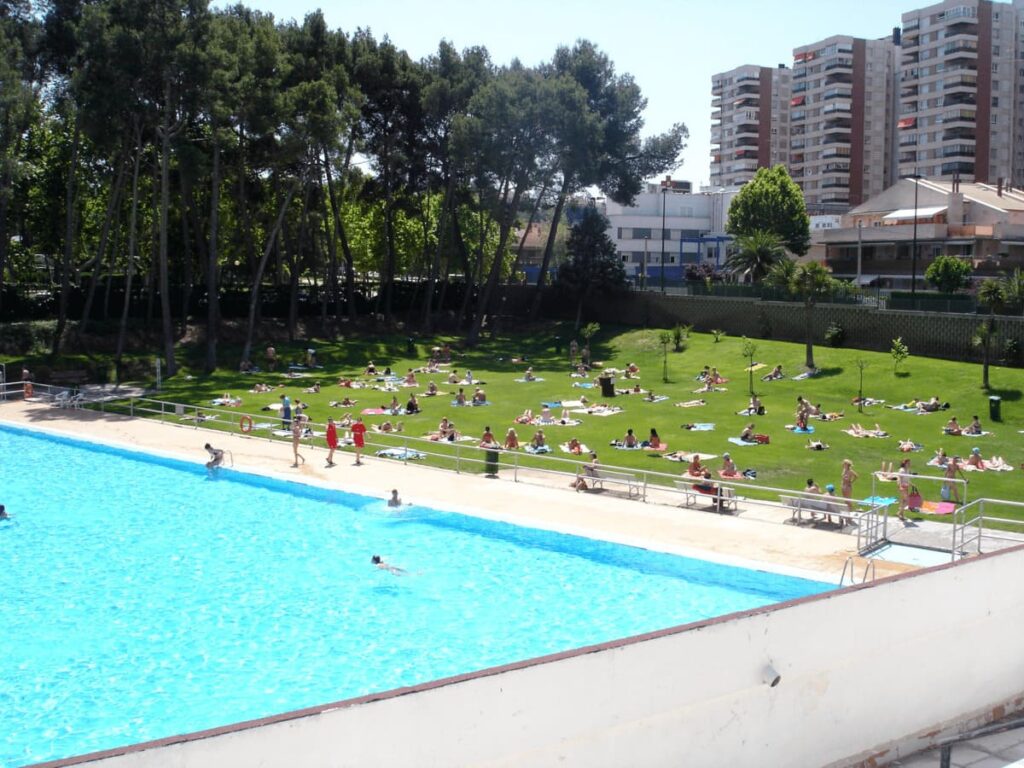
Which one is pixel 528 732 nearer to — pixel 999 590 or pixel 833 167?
pixel 999 590

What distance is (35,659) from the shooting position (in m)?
15.7

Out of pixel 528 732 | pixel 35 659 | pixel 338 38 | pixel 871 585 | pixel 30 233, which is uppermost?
pixel 338 38

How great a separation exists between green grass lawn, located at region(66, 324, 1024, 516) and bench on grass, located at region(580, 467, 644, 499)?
9.84 feet

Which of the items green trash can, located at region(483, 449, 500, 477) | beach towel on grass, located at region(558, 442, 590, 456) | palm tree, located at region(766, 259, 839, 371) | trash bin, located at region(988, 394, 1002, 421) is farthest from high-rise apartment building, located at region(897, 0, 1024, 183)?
green trash can, located at region(483, 449, 500, 477)

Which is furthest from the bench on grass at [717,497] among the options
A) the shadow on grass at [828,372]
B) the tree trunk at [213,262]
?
the tree trunk at [213,262]

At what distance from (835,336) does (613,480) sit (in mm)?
27149

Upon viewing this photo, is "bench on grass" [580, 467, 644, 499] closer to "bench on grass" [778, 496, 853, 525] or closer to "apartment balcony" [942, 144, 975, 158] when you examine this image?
"bench on grass" [778, 496, 853, 525]

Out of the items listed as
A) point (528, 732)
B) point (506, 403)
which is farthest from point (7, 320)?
point (528, 732)

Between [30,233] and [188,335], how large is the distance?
35.9ft

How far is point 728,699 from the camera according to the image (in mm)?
9344

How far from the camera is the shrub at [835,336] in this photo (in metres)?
46.9

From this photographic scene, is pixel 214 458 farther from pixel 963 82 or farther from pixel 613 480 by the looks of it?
pixel 963 82

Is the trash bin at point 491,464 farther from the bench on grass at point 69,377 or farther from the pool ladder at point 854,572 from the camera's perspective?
the bench on grass at point 69,377

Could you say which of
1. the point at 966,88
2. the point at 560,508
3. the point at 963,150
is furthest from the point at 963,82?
the point at 560,508
